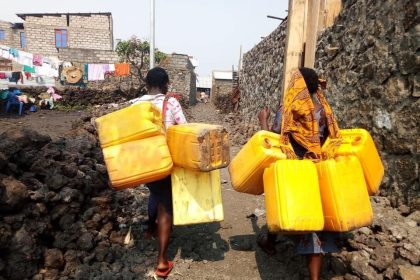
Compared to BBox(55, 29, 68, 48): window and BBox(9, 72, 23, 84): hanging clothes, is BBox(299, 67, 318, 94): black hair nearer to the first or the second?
BBox(9, 72, 23, 84): hanging clothes

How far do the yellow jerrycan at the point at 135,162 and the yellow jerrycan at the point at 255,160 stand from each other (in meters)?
0.60

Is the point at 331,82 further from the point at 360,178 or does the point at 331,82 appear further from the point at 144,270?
the point at 144,270

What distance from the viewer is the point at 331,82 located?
5.12 metres

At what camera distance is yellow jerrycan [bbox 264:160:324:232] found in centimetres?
222

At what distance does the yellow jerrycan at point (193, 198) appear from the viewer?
292 cm

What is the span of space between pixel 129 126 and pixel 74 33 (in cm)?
3004

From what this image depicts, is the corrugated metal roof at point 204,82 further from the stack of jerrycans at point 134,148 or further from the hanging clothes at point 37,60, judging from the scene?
the stack of jerrycans at point 134,148

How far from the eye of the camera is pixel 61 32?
29.2 m

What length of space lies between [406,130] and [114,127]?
9.16 ft

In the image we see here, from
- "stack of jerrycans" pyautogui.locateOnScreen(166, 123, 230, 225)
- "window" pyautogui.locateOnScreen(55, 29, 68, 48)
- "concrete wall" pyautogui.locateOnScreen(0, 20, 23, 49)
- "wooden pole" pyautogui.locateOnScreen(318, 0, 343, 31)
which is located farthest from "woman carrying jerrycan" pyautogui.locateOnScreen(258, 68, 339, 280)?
"concrete wall" pyautogui.locateOnScreen(0, 20, 23, 49)

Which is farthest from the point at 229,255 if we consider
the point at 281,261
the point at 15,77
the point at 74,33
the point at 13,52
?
the point at 74,33

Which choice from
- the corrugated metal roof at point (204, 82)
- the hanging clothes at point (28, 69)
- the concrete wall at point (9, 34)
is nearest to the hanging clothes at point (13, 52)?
the hanging clothes at point (28, 69)

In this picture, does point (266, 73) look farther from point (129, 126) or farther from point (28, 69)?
point (28, 69)

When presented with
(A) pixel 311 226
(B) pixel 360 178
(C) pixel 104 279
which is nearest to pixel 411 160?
(B) pixel 360 178
